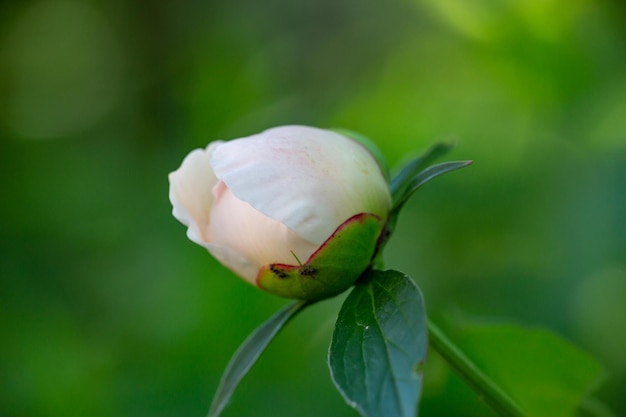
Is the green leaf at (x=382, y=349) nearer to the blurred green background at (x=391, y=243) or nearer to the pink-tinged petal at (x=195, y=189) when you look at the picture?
the pink-tinged petal at (x=195, y=189)

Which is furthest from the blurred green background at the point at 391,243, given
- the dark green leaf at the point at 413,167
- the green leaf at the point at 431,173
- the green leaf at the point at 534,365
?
the green leaf at the point at 431,173

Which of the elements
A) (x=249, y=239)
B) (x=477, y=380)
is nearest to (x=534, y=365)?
(x=477, y=380)

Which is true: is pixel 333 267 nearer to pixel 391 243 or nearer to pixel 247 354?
pixel 247 354

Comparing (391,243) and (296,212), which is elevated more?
(296,212)

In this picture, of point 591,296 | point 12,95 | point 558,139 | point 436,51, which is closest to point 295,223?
point 591,296

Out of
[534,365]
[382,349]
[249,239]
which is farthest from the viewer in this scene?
[534,365]

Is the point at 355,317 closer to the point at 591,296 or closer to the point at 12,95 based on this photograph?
the point at 591,296
